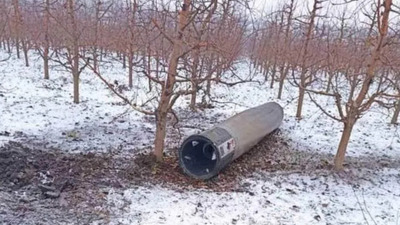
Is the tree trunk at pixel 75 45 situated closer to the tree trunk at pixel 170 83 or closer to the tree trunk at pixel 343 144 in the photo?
the tree trunk at pixel 170 83

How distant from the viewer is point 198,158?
754 centimetres

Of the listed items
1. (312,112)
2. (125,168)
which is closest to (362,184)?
(125,168)

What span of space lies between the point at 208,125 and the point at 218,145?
4785 mm

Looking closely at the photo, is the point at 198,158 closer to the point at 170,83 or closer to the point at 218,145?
the point at 218,145

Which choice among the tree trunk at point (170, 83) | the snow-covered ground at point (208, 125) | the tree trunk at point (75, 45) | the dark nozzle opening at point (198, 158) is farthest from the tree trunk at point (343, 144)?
the tree trunk at point (75, 45)

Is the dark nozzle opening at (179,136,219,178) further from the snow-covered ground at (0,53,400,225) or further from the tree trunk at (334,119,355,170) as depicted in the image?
the tree trunk at (334,119,355,170)

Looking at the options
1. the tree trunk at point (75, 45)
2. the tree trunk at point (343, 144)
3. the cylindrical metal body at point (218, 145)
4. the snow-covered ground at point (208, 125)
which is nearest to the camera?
the snow-covered ground at point (208, 125)

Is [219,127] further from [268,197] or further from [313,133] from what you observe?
[313,133]

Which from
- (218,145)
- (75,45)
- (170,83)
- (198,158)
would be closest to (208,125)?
(198,158)

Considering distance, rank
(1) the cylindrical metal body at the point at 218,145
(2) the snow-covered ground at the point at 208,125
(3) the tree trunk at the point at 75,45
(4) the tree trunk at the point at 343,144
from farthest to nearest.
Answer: (3) the tree trunk at the point at 75,45
(4) the tree trunk at the point at 343,144
(1) the cylindrical metal body at the point at 218,145
(2) the snow-covered ground at the point at 208,125

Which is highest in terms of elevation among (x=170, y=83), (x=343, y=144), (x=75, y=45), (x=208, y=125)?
(x=75, y=45)

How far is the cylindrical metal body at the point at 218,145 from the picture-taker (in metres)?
6.68

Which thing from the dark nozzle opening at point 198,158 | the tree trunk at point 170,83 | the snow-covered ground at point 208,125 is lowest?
the snow-covered ground at point 208,125

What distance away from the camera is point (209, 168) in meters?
7.11
